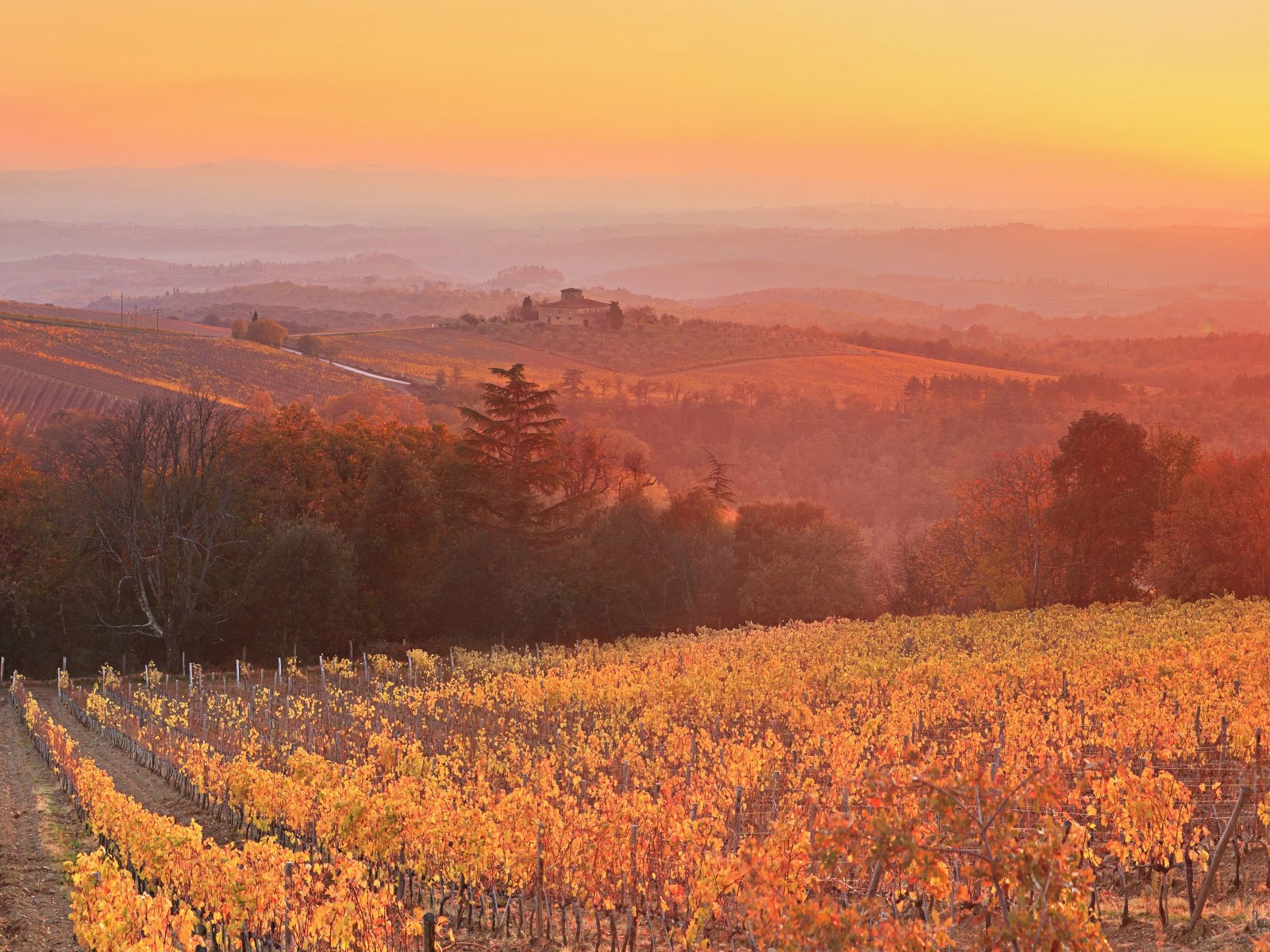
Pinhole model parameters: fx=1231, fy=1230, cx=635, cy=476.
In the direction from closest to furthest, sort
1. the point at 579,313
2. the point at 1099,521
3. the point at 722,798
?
the point at 722,798
the point at 1099,521
the point at 579,313

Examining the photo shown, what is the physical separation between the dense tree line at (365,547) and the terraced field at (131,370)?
44481 millimetres

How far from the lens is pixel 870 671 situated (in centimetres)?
2680

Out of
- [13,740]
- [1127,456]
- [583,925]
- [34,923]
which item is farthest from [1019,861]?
[1127,456]

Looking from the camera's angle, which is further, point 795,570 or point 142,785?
point 795,570

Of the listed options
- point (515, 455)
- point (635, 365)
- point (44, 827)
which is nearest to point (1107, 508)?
point (515, 455)

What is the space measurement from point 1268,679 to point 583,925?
14207 millimetres

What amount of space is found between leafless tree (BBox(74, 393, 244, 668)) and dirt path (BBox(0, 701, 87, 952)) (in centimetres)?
1447

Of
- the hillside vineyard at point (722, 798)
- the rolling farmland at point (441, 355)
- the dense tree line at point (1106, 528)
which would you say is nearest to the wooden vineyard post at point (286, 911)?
the hillside vineyard at point (722, 798)

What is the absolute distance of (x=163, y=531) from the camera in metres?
41.2

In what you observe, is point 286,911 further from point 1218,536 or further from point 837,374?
point 837,374

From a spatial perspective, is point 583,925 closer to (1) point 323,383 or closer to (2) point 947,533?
(2) point 947,533

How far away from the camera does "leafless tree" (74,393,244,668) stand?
40.1 meters

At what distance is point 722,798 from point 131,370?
103 metres

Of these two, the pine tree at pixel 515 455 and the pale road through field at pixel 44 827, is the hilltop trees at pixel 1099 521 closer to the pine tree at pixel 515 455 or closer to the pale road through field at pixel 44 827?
the pine tree at pixel 515 455
